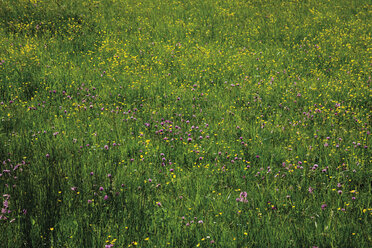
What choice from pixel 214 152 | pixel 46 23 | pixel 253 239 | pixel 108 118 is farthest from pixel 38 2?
pixel 253 239

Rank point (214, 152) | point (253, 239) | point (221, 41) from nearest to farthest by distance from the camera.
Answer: point (253, 239) → point (214, 152) → point (221, 41)

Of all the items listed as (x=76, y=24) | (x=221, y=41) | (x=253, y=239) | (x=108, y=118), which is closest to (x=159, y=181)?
(x=253, y=239)

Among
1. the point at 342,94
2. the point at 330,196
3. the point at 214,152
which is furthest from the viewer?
the point at 342,94

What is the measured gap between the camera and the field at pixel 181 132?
10.5 ft

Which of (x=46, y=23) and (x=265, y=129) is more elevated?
(x=46, y=23)

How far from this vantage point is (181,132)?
519cm

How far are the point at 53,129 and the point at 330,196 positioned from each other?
416 cm

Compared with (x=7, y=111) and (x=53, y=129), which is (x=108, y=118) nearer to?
(x=53, y=129)

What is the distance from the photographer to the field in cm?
320

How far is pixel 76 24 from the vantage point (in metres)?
9.97

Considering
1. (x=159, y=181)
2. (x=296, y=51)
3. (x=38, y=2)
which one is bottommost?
(x=159, y=181)

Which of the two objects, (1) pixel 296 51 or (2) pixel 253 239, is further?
(1) pixel 296 51

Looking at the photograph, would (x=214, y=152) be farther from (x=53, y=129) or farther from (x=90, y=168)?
(x=53, y=129)

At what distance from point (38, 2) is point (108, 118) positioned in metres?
8.31
